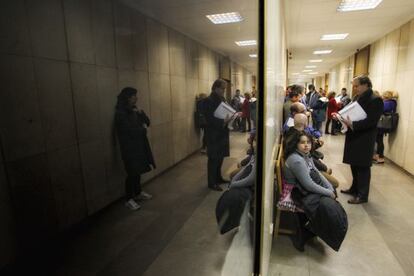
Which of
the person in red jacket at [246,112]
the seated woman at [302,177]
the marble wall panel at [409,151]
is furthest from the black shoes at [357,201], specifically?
the person in red jacket at [246,112]

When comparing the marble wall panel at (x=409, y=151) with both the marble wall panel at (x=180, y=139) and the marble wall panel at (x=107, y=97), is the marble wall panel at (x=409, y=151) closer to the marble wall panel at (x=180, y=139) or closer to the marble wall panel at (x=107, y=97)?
the marble wall panel at (x=180, y=139)

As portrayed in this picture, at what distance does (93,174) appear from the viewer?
443mm

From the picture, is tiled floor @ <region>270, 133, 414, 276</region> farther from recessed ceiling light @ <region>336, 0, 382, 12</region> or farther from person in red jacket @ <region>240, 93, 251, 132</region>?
recessed ceiling light @ <region>336, 0, 382, 12</region>

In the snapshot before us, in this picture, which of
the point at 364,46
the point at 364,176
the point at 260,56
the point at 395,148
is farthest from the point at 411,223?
the point at 364,46

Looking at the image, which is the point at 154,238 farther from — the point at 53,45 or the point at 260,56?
the point at 260,56

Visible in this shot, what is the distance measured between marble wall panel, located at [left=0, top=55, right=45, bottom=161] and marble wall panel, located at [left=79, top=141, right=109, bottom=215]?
82 mm

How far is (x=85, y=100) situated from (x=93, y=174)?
0.45ft

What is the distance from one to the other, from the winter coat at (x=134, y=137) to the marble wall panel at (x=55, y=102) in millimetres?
93

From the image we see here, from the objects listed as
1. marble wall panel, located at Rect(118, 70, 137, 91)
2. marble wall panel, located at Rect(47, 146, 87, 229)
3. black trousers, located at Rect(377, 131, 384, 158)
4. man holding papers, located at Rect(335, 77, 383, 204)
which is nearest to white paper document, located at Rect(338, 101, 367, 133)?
man holding papers, located at Rect(335, 77, 383, 204)

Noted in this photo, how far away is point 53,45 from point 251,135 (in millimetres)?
674

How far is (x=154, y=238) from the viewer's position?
59cm

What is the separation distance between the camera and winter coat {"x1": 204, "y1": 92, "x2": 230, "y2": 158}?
2.11 feet

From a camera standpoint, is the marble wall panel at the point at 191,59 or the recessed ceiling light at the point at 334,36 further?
the recessed ceiling light at the point at 334,36

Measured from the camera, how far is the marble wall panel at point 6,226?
31cm
